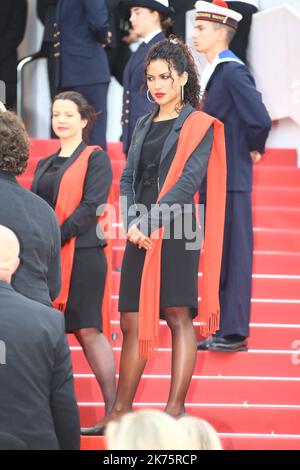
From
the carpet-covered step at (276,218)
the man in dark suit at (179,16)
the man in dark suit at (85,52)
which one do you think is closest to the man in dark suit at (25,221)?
the man in dark suit at (85,52)

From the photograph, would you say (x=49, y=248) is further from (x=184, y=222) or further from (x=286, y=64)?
(x=286, y=64)

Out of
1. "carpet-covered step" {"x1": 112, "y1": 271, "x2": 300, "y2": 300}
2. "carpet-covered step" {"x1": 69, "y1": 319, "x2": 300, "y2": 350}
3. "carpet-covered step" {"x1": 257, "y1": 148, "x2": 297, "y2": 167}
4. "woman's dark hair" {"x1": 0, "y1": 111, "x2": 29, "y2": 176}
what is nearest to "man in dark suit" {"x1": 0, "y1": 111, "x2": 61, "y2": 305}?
"woman's dark hair" {"x1": 0, "y1": 111, "x2": 29, "y2": 176}

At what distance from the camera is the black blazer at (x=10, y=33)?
9211 millimetres

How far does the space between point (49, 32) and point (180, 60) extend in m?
2.95

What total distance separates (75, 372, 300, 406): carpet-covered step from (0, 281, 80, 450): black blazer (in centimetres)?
214

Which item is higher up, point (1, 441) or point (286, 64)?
point (286, 64)

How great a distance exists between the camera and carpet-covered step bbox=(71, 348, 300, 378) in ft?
19.6

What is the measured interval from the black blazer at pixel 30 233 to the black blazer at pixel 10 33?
16.5ft

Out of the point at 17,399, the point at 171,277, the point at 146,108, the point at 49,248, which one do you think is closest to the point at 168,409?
the point at 171,277

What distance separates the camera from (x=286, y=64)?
887cm

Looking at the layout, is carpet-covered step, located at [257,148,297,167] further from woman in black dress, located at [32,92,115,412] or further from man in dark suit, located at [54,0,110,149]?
woman in black dress, located at [32,92,115,412]

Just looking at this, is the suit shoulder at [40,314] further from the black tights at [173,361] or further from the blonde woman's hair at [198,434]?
the black tights at [173,361]

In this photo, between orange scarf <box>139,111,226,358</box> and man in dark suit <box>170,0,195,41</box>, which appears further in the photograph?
man in dark suit <box>170,0,195,41</box>

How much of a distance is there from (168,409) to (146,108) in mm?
2596
